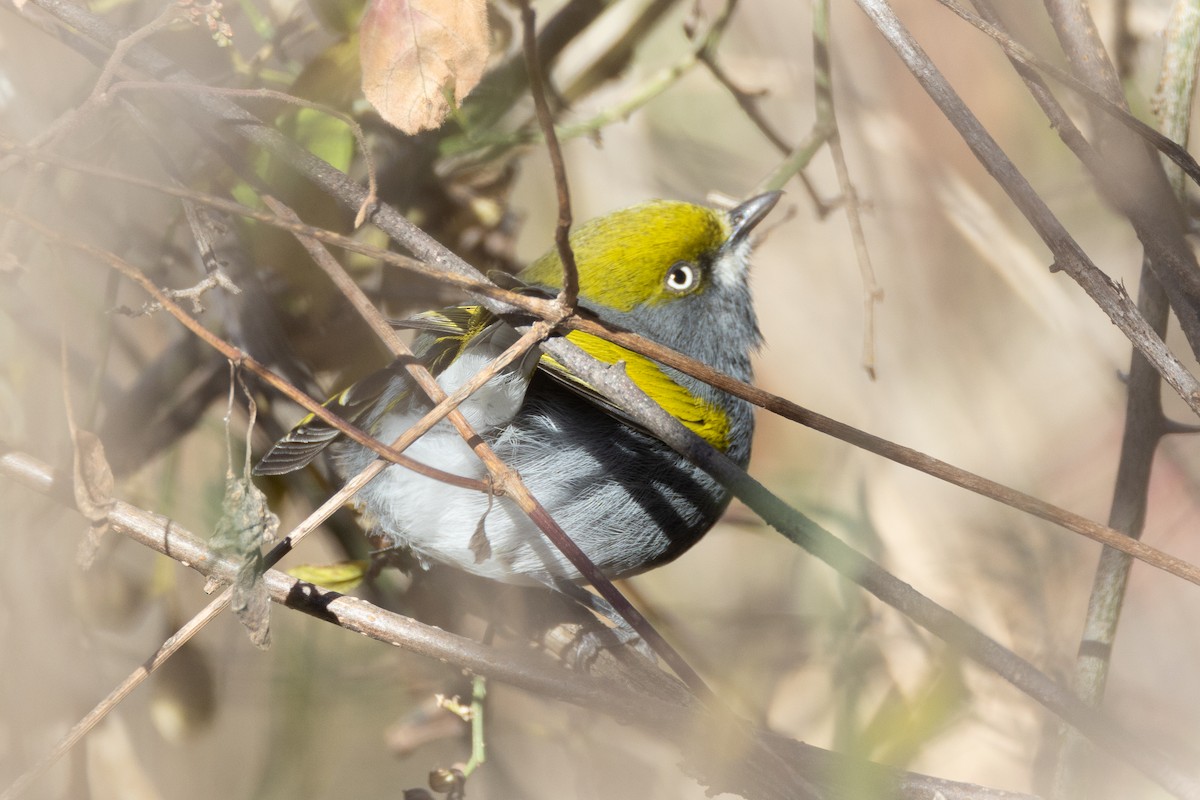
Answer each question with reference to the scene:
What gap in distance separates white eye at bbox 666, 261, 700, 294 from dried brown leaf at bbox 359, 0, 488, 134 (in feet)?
3.17


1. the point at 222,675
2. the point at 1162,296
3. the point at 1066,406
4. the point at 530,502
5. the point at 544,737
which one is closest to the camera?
the point at 530,502

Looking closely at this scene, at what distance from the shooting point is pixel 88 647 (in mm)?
1874

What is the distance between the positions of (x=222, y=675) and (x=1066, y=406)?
234 cm

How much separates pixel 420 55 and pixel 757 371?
179 cm

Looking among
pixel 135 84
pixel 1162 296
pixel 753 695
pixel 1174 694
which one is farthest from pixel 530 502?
pixel 1174 694

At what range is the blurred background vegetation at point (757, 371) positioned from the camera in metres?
1.77

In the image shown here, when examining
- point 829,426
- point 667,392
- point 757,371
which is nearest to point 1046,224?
point 829,426

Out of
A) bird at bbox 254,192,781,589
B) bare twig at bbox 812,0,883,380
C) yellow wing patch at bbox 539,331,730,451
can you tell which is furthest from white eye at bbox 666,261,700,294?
bare twig at bbox 812,0,883,380

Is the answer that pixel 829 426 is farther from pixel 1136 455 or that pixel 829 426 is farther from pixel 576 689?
pixel 1136 455

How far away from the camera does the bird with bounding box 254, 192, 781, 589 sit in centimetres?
164

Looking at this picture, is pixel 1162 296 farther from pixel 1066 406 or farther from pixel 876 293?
pixel 1066 406

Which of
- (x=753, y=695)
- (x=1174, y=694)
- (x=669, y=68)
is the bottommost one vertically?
(x=753, y=695)

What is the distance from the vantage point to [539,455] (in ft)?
5.88

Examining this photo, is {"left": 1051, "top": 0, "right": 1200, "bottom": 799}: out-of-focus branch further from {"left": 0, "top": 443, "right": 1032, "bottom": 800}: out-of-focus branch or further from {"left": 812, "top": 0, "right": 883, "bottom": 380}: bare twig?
{"left": 812, "top": 0, "right": 883, "bottom": 380}: bare twig
